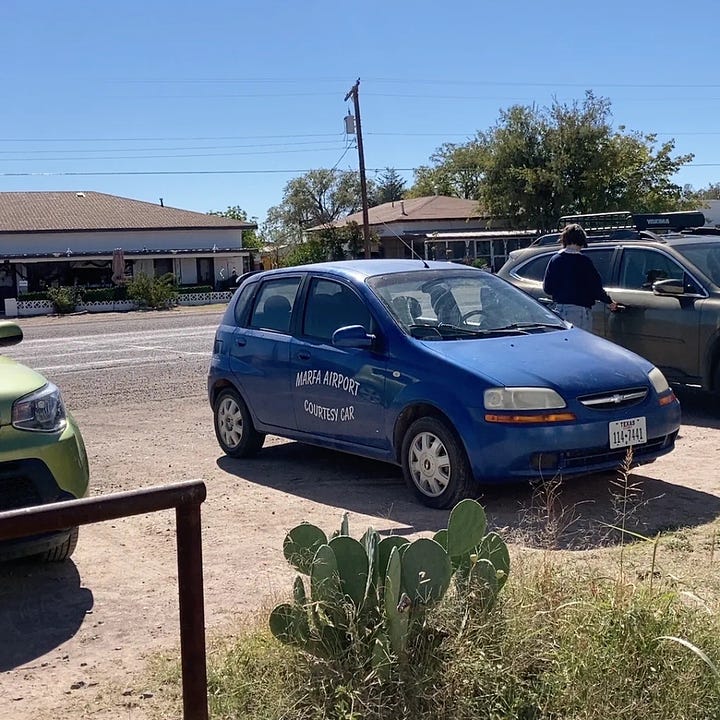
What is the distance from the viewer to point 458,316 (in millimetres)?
7340

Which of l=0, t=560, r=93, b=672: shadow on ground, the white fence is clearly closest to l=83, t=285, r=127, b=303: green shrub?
the white fence

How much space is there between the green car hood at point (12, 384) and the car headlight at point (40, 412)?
0.03 metres

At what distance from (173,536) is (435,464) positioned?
1749 mm

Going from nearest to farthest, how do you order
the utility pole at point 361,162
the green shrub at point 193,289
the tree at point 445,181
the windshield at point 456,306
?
the windshield at point 456,306
the utility pole at point 361,162
the green shrub at point 193,289
the tree at point 445,181

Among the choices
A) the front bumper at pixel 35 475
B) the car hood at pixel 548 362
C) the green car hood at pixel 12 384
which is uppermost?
the green car hood at pixel 12 384

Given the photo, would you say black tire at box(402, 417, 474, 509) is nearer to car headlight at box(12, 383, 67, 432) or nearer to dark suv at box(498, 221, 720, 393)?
car headlight at box(12, 383, 67, 432)

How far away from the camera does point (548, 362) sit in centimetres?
664

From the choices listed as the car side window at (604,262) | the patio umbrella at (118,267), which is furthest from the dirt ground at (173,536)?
the patio umbrella at (118,267)

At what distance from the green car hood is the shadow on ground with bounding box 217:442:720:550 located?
7.43 feet

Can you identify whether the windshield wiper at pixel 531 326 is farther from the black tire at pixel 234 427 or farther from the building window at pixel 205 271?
the building window at pixel 205 271

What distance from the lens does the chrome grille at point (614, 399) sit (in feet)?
21.1

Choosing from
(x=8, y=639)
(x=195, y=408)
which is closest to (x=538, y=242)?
(x=195, y=408)

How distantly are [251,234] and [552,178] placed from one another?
42.1 metres

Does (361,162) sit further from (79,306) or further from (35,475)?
(35,475)
